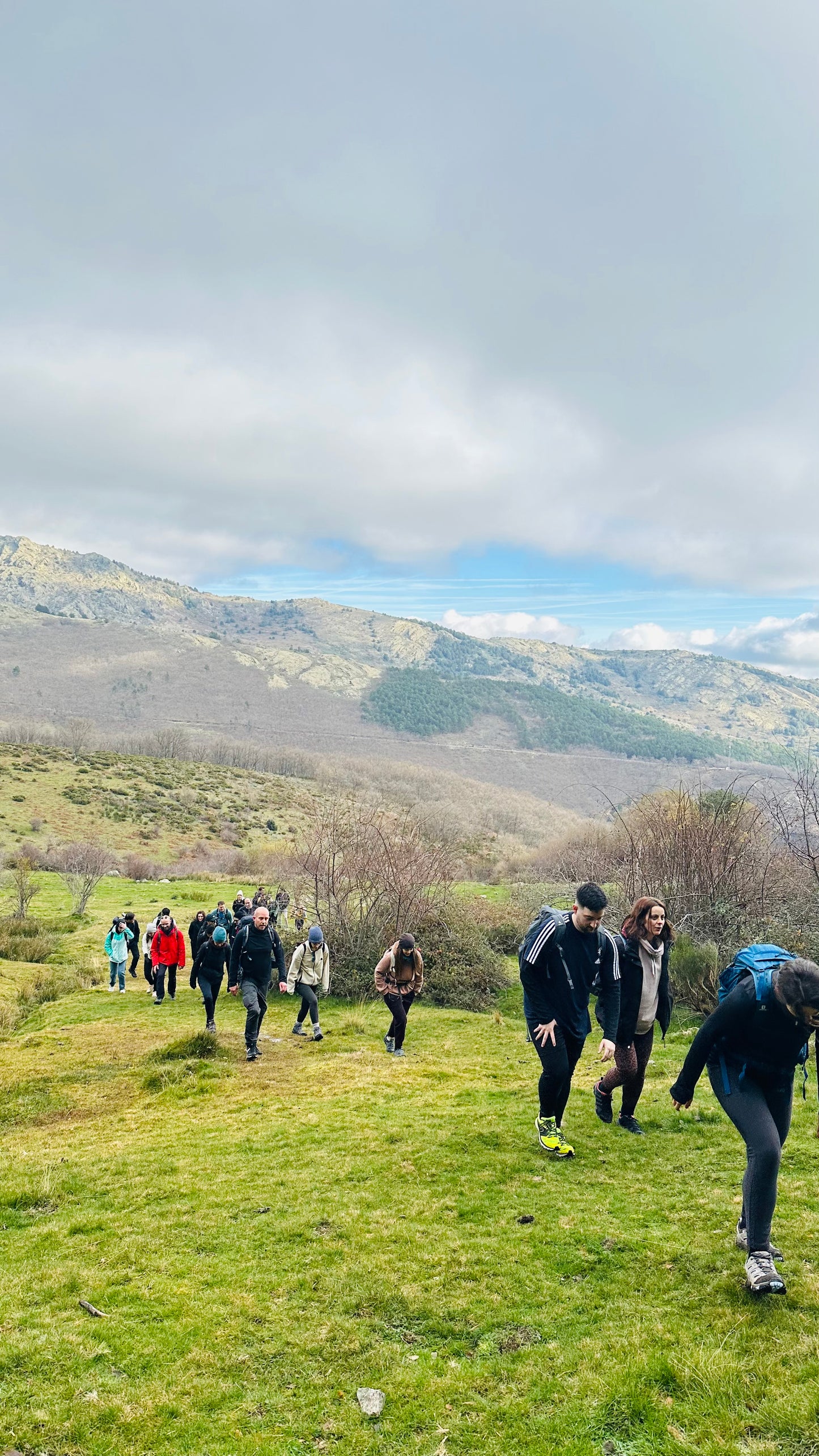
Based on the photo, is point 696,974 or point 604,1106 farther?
point 696,974


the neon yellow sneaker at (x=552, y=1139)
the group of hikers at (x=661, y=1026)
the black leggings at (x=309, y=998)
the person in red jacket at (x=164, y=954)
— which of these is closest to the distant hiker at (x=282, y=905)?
the person in red jacket at (x=164, y=954)

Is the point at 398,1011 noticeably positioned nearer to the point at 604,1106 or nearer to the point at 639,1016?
the point at 604,1106

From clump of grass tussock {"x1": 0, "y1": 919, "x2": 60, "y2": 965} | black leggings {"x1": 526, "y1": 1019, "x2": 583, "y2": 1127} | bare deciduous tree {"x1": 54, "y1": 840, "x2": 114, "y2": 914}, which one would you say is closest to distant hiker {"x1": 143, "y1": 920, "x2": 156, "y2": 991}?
clump of grass tussock {"x1": 0, "y1": 919, "x2": 60, "y2": 965}

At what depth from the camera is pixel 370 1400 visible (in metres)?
3.88

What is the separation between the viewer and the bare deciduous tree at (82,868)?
88.7ft

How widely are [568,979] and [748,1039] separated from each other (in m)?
1.82

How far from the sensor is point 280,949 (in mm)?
12117

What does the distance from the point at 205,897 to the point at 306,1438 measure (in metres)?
27.0

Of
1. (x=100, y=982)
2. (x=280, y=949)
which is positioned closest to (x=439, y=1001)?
(x=280, y=949)

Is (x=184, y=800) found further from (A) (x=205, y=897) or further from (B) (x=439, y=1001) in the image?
(B) (x=439, y=1001)

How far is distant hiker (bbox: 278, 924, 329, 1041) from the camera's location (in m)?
12.1

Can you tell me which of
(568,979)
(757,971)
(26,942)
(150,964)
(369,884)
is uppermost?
(757,971)

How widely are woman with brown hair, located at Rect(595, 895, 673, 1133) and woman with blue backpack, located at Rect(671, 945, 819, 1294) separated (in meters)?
1.95

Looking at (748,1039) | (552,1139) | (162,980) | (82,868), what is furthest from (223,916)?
(82,868)
